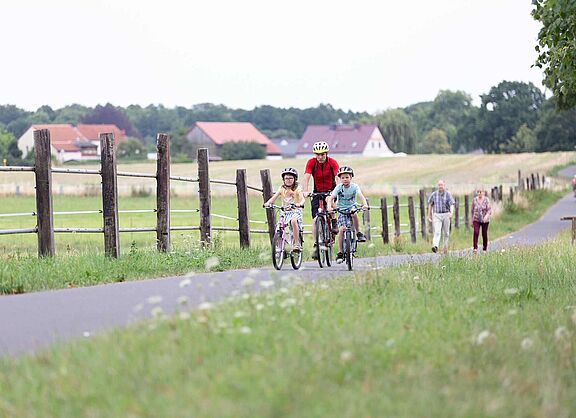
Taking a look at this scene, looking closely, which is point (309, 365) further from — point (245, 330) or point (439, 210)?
point (439, 210)

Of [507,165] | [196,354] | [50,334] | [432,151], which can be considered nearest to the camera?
[196,354]

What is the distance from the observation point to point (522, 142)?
144875mm

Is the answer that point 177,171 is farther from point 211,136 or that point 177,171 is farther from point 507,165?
point 211,136

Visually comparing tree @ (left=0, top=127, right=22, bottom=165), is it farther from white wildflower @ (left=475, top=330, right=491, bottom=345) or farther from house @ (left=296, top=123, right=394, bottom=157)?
white wildflower @ (left=475, top=330, right=491, bottom=345)

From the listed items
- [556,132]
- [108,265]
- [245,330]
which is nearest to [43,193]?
[108,265]

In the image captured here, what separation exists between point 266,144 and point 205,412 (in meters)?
166

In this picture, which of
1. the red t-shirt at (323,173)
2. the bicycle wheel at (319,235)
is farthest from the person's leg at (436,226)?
the red t-shirt at (323,173)

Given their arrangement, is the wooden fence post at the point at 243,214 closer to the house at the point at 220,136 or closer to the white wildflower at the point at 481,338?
the white wildflower at the point at 481,338

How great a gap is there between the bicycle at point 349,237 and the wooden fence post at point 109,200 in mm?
3170

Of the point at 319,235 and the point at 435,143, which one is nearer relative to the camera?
the point at 319,235

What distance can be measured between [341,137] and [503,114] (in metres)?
37.6

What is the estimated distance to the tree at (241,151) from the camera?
489 feet

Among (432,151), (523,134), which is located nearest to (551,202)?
(523,134)

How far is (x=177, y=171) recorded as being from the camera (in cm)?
11138
